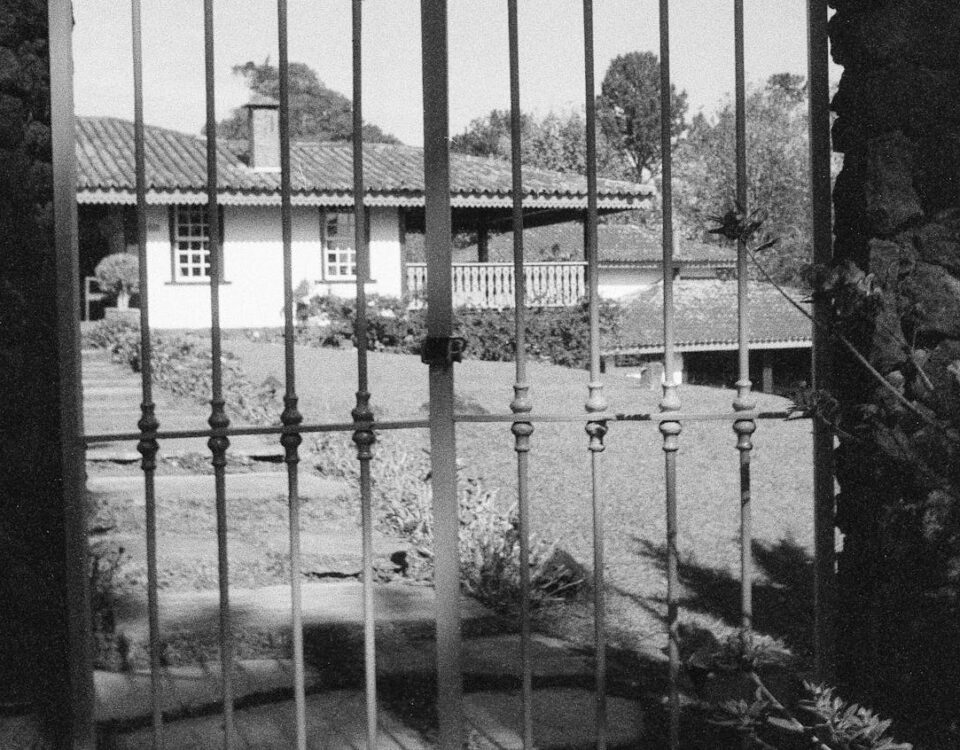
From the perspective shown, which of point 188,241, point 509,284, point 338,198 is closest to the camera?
point 338,198

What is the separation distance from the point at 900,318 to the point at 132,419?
524 cm

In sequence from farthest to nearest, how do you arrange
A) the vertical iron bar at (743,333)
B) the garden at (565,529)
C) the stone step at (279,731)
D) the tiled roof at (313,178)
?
the tiled roof at (313,178) → the garden at (565,529) → the stone step at (279,731) → the vertical iron bar at (743,333)

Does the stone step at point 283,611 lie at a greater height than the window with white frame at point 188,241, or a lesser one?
lesser

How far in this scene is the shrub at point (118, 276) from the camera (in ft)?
59.0

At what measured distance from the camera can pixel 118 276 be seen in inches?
707

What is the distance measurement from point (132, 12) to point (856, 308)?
184 cm

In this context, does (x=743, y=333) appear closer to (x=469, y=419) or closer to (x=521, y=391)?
(x=521, y=391)

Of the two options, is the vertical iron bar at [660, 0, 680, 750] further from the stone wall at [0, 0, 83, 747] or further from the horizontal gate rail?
the stone wall at [0, 0, 83, 747]

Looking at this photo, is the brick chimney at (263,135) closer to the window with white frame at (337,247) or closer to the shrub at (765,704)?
the window with white frame at (337,247)

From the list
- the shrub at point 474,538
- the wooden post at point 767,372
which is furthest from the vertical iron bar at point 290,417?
the wooden post at point 767,372

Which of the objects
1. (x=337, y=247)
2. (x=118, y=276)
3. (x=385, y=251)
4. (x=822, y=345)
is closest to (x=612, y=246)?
(x=385, y=251)

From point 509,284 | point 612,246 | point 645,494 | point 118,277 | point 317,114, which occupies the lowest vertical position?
point 645,494

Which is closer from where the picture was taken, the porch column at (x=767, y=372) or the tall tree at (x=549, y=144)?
the porch column at (x=767, y=372)

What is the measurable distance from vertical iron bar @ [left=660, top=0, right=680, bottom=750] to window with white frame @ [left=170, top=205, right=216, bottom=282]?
18.3 meters
